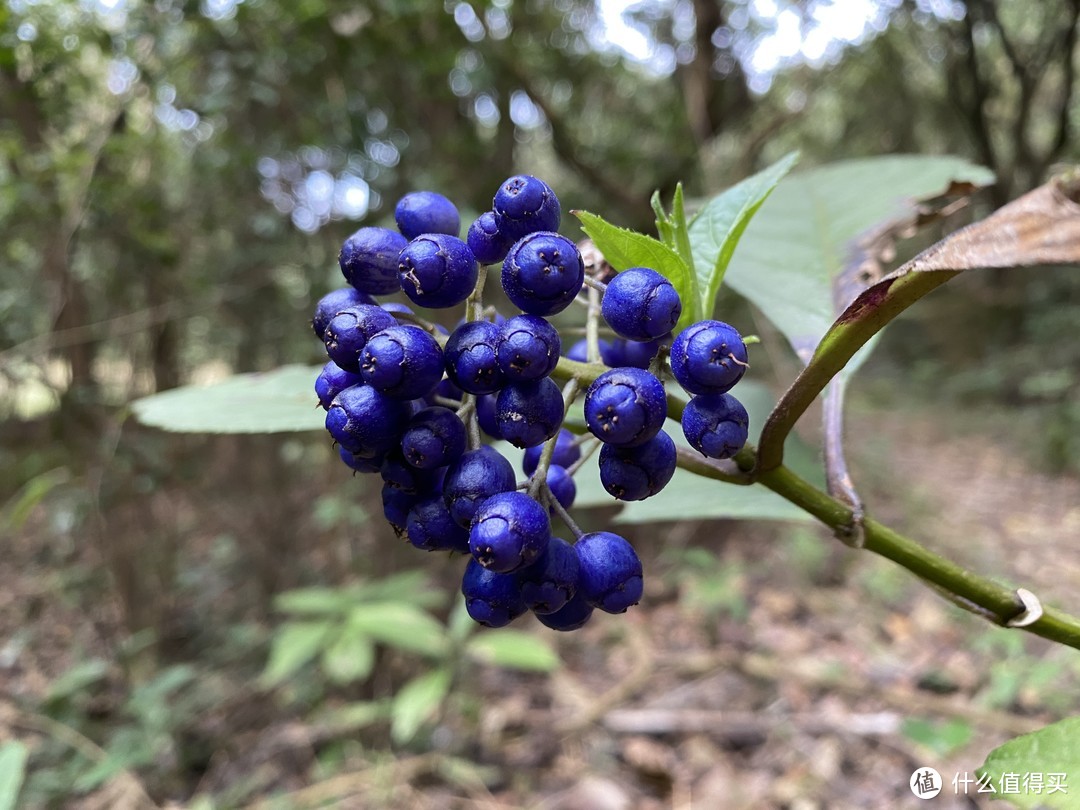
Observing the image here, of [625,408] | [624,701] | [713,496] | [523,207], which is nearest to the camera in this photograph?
[625,408]

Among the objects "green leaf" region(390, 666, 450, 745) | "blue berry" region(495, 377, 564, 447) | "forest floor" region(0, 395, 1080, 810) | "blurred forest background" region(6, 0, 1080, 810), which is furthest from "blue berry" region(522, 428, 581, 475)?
"green leaf" region(390, 666, 450, 745)

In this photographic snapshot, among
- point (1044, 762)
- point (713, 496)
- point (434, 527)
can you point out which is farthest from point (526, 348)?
point (1044, 762)

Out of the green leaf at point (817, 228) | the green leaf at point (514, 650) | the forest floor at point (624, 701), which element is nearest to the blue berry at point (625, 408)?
the green leaf at point (817, 228)

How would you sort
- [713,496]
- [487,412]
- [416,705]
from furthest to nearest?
[416,705] → [713,496] → [487,412]

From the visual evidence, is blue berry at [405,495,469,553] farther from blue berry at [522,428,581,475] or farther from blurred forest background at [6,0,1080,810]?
blurred forest background at [6,0,1080,810]

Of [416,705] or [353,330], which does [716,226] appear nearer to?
[353,330]

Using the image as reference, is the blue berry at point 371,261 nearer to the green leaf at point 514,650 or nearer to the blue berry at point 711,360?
the blue berry at point 711,360

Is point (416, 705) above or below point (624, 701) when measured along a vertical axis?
→ above
